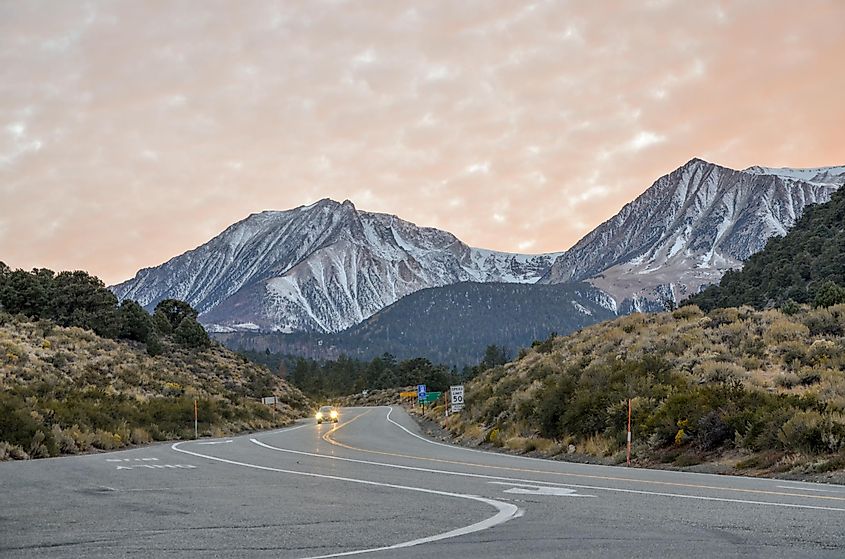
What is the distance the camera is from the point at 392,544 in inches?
300

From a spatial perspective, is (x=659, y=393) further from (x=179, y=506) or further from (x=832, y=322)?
(x=179, y=506)

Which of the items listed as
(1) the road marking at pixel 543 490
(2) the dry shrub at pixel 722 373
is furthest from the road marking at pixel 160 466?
(2) the dry shrub at pixel 722 373

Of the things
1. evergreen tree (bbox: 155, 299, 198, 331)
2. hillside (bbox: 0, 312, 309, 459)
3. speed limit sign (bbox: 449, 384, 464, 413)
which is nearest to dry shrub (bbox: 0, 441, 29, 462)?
hillside (bbox: 0, 312, 309, 459)

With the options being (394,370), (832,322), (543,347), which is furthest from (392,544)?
(394,370)

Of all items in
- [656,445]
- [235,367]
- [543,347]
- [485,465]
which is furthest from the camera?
[235,367]

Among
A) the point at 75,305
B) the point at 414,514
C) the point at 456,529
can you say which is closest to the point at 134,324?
the point at 75,305

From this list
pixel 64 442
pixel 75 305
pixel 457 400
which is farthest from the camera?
pixel 75 305

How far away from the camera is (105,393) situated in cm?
3612

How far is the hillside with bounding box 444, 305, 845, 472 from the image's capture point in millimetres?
16625

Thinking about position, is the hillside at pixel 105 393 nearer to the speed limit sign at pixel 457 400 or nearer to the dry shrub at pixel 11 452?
the dry shrub at pixel 11 452

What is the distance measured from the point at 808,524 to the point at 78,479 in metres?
12.2

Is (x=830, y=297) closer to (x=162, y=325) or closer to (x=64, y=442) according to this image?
(x=64, y=442)

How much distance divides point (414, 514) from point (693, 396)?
1253 centimetres

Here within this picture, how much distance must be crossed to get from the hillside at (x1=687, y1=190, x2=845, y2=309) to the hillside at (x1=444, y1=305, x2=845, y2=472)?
2922cm
